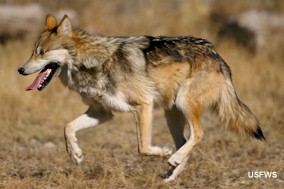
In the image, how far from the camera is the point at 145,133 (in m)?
5.57

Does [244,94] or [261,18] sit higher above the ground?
[261,18]

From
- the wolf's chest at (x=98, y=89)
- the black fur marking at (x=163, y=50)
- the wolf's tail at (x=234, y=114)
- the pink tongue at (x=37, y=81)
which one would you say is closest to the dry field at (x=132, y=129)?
the wolf's tail at (x=234, y=114)

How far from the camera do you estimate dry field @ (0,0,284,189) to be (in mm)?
5770

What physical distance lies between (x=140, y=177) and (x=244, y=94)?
16.1ft

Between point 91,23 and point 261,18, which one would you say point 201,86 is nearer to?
point 261,18

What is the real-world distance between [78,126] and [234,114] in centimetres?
159

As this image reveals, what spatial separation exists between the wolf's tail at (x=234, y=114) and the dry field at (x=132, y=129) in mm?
501

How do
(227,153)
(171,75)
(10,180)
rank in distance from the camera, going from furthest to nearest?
1. (227,153)
2. (171,75)
3. (10,180)

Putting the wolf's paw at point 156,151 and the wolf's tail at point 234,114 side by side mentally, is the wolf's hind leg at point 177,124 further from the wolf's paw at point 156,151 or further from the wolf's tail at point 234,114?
the wolf's paw at point 156,151

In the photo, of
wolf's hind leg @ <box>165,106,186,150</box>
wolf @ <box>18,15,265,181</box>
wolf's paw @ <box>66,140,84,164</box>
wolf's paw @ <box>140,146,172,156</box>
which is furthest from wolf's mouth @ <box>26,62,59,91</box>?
wolf's hind leg @ <box>165,106,186,150</box>

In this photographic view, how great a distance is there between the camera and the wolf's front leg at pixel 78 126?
18.6 feet

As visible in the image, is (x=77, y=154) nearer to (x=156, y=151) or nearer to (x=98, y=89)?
(x=98, y=89)

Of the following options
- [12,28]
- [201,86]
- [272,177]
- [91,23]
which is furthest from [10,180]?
[91,23]

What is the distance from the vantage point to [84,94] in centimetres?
573
